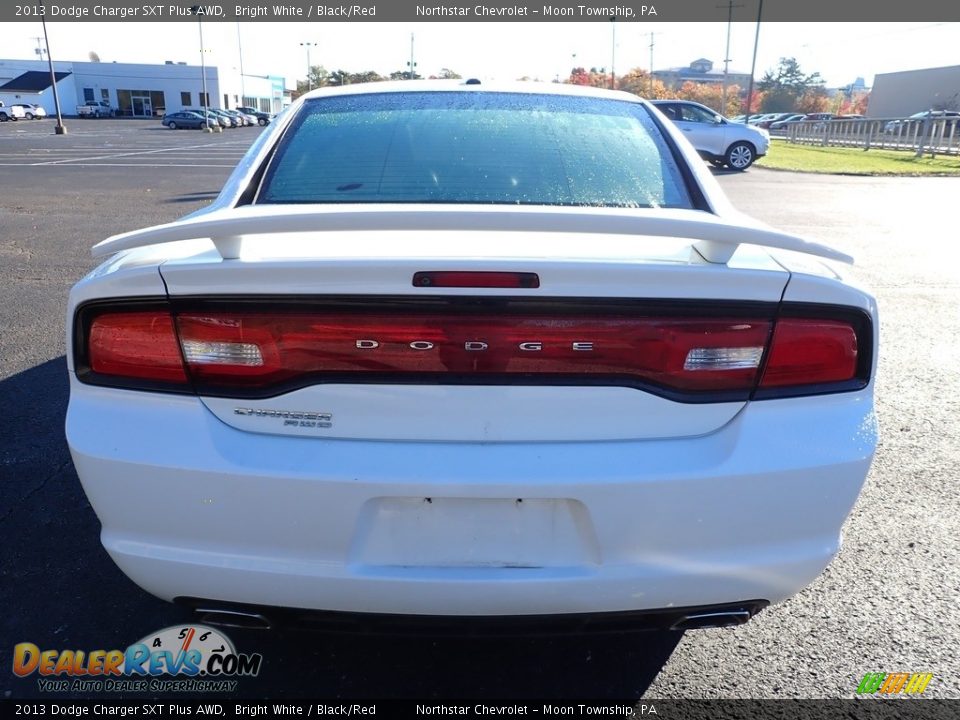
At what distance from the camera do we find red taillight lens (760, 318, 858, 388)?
1.72 m

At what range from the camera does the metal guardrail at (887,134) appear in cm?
3072

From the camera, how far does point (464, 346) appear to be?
1.65 m

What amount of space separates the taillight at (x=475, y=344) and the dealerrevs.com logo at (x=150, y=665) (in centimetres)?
97

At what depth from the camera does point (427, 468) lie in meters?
1.62

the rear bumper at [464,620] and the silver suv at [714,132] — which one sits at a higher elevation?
the silver suv at [714,132]

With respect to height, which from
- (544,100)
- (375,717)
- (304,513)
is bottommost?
(375,717)

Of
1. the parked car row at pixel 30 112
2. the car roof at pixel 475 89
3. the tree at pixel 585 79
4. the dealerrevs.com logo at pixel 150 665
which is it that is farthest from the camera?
the tree at pixel 585 79

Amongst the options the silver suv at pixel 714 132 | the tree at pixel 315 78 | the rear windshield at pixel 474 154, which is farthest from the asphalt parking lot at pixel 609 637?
the tree at pixel 315 78

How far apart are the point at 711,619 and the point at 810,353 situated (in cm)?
71

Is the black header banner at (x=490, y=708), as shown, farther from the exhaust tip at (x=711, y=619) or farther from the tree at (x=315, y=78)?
the tree at (x=315, y=78)

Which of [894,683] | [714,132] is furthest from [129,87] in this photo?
[894,683]

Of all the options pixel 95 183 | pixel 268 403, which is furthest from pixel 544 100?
pixel 95 183

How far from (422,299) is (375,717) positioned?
122 centimetres

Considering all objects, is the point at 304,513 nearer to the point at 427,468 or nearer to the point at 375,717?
the point at 427,468
